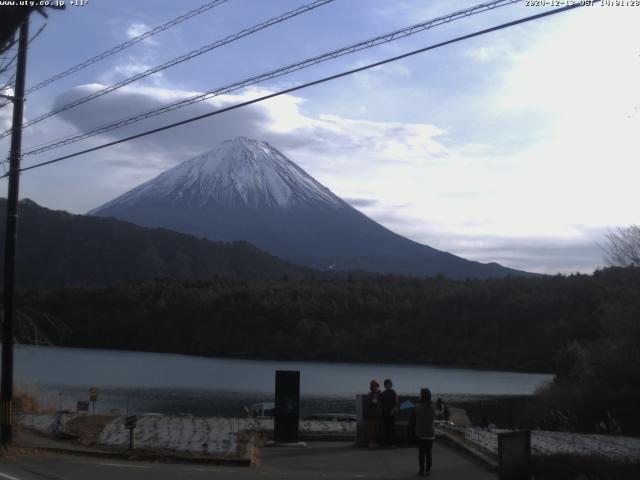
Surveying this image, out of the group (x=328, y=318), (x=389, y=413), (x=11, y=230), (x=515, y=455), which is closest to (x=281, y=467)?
(x=389, y=413)

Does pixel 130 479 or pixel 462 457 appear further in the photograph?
pixel 462 457

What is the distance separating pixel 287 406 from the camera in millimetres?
15805

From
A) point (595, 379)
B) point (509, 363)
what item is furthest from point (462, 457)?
point (509, 363)

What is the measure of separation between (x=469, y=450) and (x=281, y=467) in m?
3.30

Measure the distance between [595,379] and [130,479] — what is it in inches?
908

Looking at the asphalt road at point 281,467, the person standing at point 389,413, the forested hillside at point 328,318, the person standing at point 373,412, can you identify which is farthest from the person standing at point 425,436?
the forested hillside at point 328,318

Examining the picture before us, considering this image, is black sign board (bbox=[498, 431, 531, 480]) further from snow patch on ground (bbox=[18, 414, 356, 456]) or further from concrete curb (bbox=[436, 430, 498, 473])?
snow patch on ground (bbox=[18, 414, 356, 456])

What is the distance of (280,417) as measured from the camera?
52.2ft

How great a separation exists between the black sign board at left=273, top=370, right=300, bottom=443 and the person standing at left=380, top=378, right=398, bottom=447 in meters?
1.61

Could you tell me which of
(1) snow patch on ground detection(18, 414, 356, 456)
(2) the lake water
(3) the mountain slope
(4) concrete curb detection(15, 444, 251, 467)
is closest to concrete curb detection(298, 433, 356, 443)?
(1) snow patch on ground detection(18, 414, 356, 456)

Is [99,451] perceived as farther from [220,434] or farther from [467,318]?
[467,318]

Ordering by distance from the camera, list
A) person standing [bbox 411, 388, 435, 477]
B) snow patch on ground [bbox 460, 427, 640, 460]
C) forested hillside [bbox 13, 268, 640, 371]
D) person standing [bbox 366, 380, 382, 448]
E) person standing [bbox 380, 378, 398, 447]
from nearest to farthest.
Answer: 1. person standing [bbox 411, 388, 435, 477]
2. snow patch on ground [bbox 460, 427, 640, 460]
3. person standing [bbox 380, 378, 398, 447]
4. person standing [bbox 366, 380, 382, 448]
5. forested hillside [bbox 13, 268, 640, 371]

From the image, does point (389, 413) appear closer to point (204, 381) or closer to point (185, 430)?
point (185, 430)

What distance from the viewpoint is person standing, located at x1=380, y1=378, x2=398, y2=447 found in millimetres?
15180
